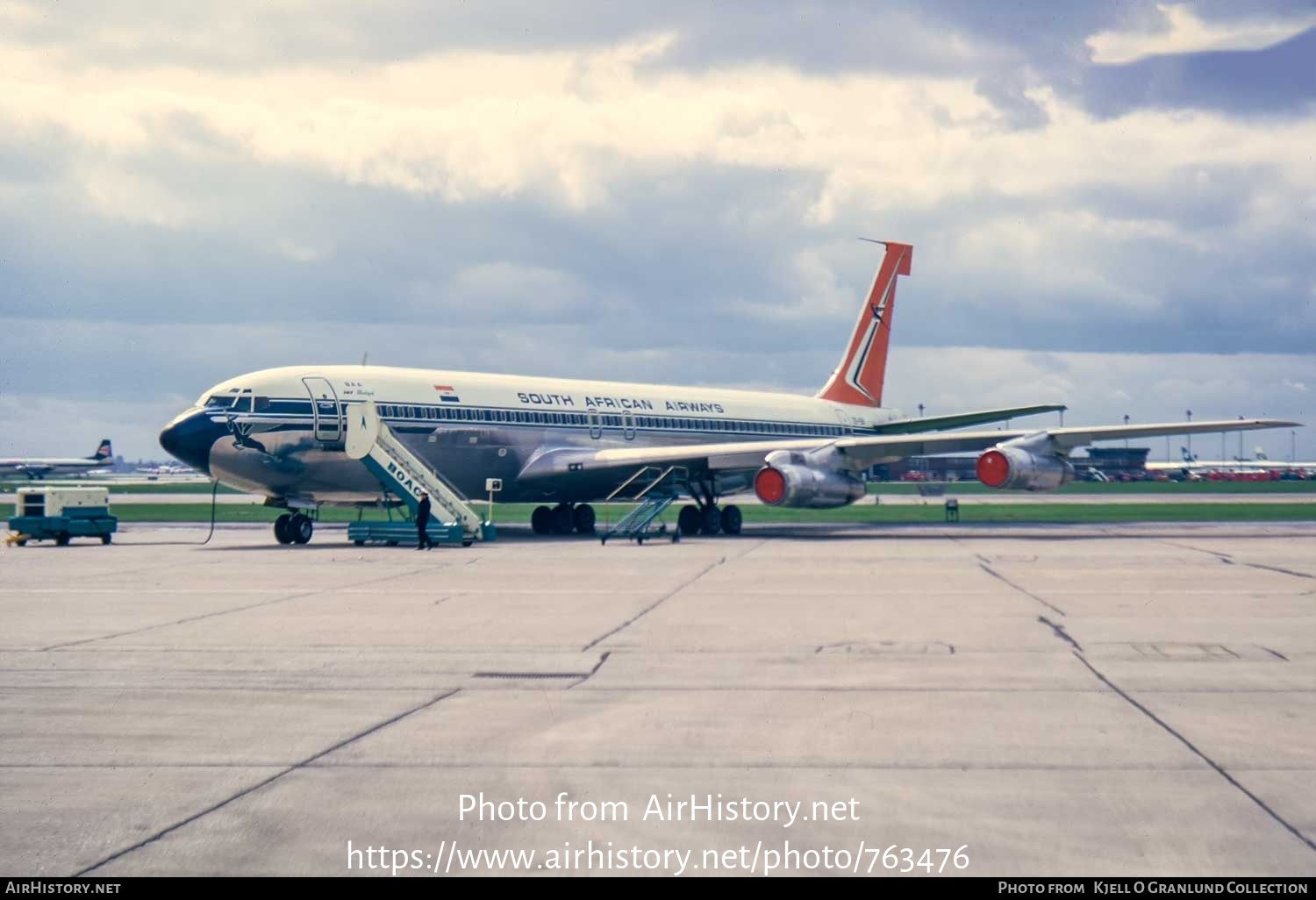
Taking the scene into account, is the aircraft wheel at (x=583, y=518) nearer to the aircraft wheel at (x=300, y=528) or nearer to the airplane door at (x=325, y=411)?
the aircraft wheel at (x=300, y=528)

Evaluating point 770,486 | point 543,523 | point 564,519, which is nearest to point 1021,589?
point 770,486

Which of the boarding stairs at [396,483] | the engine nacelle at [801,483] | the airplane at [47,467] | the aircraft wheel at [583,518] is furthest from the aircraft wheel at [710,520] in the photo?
the airplane at [47,467]

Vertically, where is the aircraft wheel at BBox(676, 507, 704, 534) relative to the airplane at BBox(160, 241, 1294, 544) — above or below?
below

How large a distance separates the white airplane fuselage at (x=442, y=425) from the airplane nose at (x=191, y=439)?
26mm

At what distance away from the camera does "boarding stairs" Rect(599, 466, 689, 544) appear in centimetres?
3456

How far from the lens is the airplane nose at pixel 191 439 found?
99.5ft

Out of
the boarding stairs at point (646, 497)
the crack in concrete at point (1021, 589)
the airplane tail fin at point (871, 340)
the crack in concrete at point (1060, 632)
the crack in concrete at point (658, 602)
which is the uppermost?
the airplane tail fin at point (871, 340)

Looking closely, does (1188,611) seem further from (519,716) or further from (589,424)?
(589,424)

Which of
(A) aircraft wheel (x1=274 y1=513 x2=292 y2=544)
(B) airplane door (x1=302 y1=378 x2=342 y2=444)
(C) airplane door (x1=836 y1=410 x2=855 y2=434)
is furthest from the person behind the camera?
(C) airplane door (x1=836 y1=410 x2=855 y2=434)

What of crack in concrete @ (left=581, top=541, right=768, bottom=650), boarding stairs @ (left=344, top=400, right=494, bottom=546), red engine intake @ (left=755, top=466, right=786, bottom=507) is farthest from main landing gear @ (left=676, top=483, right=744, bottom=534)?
crack in concrete @ (left=581, top=541, right=768, bottom=650)

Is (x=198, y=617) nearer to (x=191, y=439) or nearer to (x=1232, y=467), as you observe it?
(x=191, y=439)

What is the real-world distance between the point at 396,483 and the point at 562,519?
8374mm

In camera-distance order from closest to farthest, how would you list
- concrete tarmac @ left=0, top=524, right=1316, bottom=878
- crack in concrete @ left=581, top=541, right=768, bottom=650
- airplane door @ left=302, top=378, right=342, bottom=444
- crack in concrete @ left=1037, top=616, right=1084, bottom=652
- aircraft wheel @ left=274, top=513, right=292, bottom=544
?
1. concrete tarmac @ left=0, top=524, right=1316, bottom=878
2. crack in concrete @ left=1037, top=616, right=1084, bottom=652
3. crack in concrete @ left=581, top=541, right=768, bottom=650
4. airplane door @ left=302, top=378, right=342, bottom=444
5. aircraft wheel @ left=274, top=513, right=292, bottom=544

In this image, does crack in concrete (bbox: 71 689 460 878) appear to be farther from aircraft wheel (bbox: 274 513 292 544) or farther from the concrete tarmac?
aircraft wheel (bbox: 274 513 292 544)
